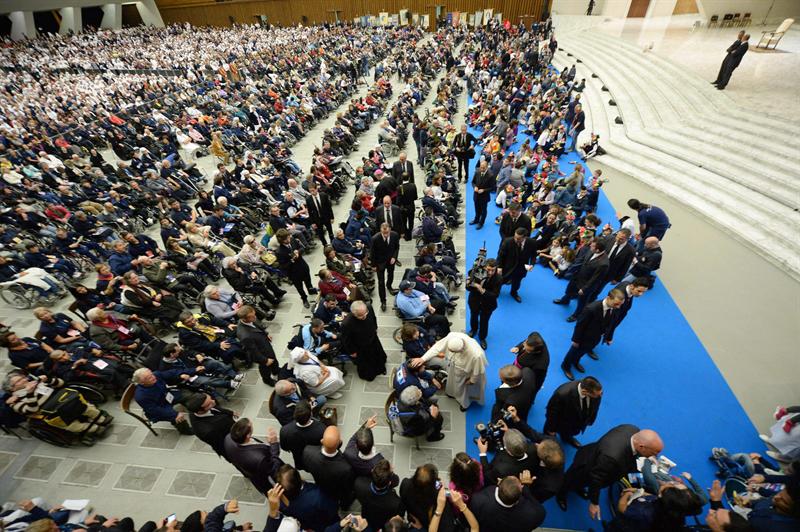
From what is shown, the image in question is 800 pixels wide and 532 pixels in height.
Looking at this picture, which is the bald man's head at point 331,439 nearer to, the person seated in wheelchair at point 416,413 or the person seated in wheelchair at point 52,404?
the person seated in wheelchair at point 416,413

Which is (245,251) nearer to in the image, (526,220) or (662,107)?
(526,220)

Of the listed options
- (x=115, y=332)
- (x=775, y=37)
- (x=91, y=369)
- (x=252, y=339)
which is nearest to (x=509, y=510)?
(x=252, y=339)

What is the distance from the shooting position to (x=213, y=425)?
12.0 feet

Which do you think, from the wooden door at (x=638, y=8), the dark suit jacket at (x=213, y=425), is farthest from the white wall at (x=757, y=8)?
the dark suit jacket at (x=213, y=425)

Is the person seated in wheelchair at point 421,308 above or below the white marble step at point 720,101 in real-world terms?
below

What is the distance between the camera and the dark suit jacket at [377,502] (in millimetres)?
2828

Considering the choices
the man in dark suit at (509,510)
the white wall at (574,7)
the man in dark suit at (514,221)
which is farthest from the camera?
the white wall at (574,7)

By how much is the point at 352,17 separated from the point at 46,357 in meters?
46.9

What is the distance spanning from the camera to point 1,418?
441 cm

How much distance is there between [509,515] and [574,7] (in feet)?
134

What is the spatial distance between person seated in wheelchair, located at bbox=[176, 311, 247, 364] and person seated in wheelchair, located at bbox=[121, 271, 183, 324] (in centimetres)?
105

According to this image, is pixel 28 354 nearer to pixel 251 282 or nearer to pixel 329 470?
pixel 251 282

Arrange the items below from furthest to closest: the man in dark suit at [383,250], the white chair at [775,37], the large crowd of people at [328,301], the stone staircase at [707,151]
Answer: the white chair at [775,37] < the stone staircase at [707,151] < the man in dark suit at [383,250] < the large crowd of people at [328,301]

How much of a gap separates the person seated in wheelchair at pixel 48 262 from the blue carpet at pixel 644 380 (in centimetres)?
959
